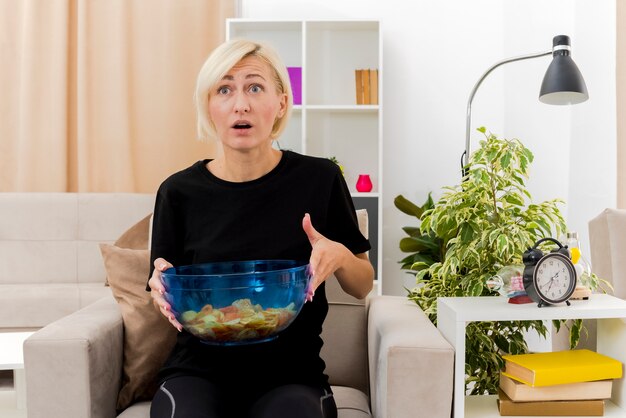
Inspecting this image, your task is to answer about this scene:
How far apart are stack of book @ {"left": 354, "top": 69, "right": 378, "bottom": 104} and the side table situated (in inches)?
81.3

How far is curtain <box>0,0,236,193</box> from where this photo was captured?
3.74m

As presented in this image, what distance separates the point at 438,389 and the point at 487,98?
2753 mm

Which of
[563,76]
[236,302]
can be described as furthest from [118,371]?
[563,76]

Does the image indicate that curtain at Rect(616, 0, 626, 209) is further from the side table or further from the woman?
the side table

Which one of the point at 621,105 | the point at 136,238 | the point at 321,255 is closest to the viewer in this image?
the point at 321,255

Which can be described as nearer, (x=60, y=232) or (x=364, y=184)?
(x=60, y=232)

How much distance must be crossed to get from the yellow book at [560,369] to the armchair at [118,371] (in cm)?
24

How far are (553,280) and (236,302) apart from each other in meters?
0.76

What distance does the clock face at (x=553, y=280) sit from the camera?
1497mm

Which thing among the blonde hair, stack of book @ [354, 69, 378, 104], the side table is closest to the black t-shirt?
the blonde hair

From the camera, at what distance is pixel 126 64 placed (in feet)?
12.5

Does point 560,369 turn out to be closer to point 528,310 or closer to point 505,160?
point 528,310

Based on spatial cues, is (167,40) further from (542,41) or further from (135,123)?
(542,41)

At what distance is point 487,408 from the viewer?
5.18 ft
